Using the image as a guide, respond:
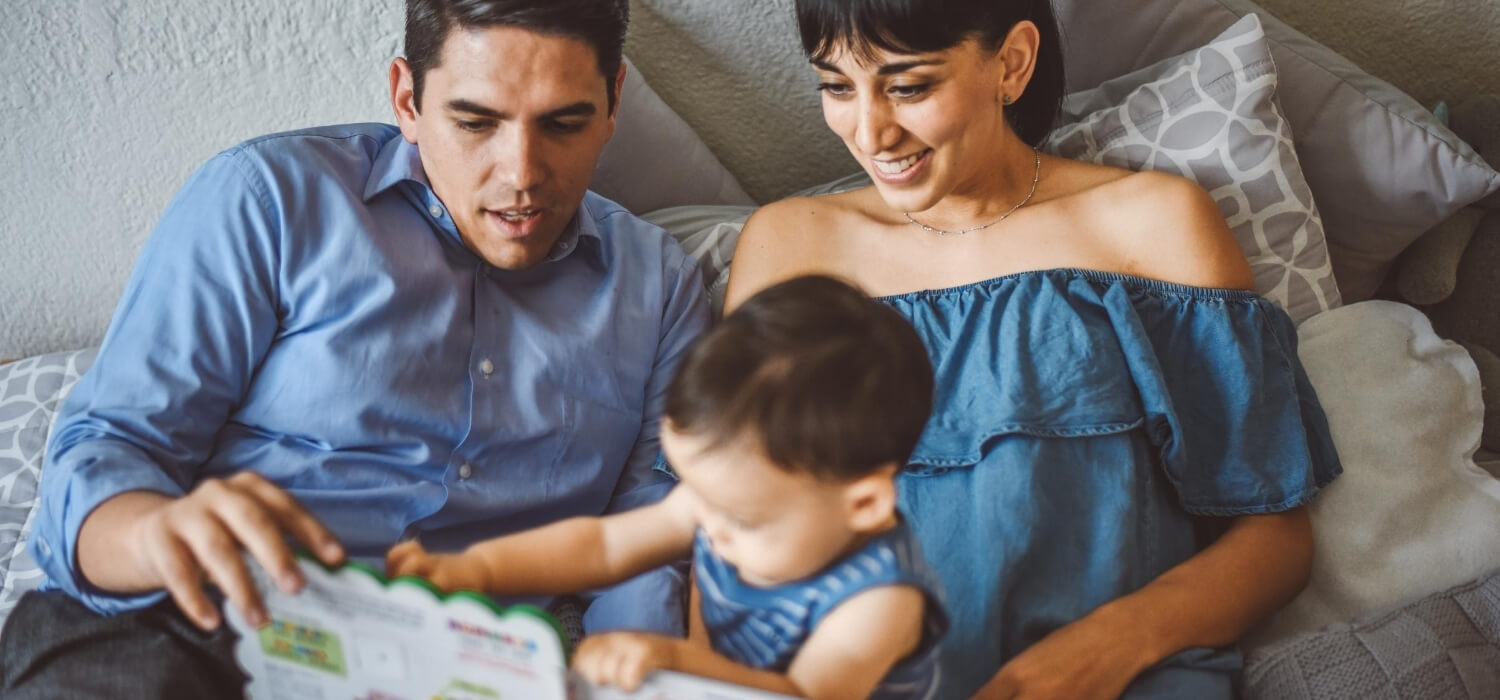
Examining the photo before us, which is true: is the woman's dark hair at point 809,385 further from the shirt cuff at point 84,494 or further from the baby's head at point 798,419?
the shirt cuff at point 84,494

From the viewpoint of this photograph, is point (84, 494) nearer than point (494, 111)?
Yes

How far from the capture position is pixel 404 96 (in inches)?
52.2

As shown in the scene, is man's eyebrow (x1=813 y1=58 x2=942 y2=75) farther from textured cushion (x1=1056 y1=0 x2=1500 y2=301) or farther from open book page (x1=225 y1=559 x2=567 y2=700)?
open book page (x1=225 y1=559 x2=567 y2=700)

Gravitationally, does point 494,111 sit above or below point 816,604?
above

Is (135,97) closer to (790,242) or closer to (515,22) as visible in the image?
(515,22)

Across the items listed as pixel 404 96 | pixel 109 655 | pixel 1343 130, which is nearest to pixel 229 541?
pixel 109 655

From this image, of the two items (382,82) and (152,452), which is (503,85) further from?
(382,82)

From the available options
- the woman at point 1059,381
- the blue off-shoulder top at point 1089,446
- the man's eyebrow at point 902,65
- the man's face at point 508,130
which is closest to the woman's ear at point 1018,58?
the woman at point 1059,381

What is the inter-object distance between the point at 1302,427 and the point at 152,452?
130 centimetres

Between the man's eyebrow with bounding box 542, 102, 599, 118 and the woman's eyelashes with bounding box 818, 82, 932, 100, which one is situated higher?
the man's eyebrow with bounding box 542, 102, 599, 118

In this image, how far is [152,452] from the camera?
1.15 metres

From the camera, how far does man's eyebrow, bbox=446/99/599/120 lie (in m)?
1.21

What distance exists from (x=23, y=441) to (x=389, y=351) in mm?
746

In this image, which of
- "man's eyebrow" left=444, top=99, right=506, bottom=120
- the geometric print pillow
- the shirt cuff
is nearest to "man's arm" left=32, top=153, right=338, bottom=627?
the shirt cuff
